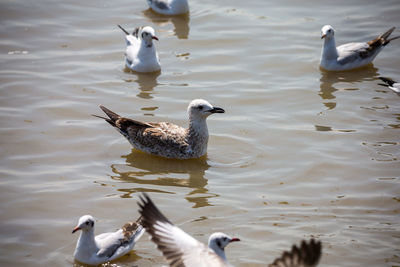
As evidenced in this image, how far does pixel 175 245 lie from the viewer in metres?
5.85

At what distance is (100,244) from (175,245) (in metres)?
1.29

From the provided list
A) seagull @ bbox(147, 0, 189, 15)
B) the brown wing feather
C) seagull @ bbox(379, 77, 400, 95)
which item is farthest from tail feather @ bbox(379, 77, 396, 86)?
the brown wing feather

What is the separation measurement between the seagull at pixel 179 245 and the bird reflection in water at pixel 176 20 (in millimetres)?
8090

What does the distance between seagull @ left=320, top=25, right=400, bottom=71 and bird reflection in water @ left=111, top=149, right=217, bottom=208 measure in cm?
405

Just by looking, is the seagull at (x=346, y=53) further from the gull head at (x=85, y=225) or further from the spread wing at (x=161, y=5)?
the gull head at (x=85, y=225)

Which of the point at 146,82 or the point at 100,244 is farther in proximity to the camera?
the point at 146,82

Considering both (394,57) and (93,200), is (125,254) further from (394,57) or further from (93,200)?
(394,57)

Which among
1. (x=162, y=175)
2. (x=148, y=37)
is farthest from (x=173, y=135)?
(x=148, y=37)

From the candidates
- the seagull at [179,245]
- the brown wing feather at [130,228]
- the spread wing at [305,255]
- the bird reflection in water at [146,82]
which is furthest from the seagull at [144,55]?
the spread wing at [305,255]

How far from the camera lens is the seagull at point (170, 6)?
47.2ft

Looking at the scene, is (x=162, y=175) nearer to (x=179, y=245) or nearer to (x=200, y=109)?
(x=200, y=109)

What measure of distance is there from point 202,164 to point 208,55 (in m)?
3.99

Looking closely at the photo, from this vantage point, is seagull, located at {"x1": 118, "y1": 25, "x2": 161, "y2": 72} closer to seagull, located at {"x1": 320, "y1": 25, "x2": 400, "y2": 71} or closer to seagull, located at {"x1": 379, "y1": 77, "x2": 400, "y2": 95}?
seagull, located at {"x1": 320, "y1": 25, "x2": 400, "y2": 71}

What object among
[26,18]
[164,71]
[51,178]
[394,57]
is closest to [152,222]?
[51,178]
